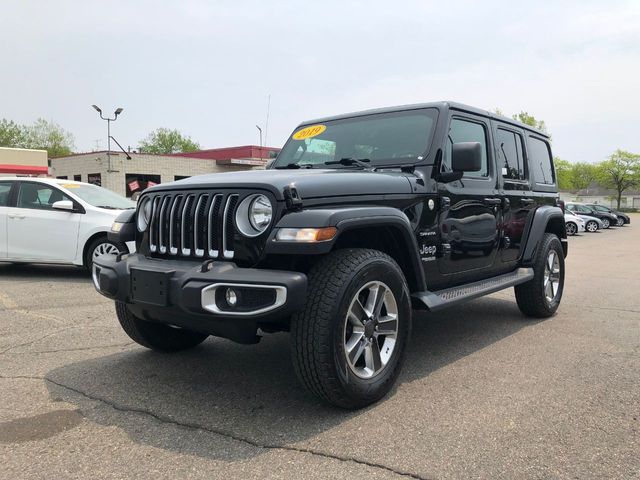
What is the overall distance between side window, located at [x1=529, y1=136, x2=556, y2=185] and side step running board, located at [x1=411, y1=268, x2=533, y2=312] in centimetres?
121

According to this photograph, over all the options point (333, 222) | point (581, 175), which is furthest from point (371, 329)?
point (581, 175)

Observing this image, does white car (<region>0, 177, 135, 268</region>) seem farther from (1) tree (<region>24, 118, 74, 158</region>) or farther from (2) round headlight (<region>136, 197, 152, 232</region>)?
(1) tree (<region>24, 118, 74, 158</region>)

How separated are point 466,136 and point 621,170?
80494 millimetres

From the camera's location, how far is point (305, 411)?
310 centimetres

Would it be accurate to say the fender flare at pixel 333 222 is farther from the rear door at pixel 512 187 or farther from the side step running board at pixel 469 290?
the rear door at pixel 512 187

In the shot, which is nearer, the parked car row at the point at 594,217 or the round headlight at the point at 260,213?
the round headlight at the point at 260,213

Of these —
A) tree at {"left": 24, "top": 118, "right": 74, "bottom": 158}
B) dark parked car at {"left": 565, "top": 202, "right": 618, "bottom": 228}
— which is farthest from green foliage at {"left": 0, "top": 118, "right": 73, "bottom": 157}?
dark parked car at {"left": 565, "top": 202, "right": 618, "bottom": 228}

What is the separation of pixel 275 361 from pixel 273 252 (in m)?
1.53

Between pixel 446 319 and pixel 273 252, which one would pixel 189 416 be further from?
pixel 446 319

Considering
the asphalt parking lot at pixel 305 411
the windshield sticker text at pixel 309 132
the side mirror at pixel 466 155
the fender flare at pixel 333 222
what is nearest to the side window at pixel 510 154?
the side mirror at pixel 466 155

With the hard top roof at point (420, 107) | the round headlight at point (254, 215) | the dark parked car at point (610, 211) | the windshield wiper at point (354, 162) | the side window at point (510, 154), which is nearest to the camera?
the round headlight at point (254, 215)

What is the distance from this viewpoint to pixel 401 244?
352 cm

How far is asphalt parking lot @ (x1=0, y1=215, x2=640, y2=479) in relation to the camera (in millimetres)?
2500

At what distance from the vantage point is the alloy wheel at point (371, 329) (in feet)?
10.1
